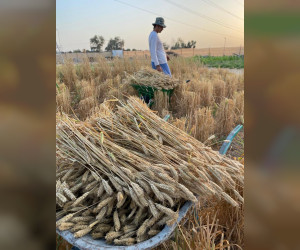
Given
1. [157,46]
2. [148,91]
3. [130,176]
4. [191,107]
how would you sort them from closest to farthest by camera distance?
[130,176] → [191,107] → [148,91] → [157,46]

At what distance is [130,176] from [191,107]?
9.86 feet

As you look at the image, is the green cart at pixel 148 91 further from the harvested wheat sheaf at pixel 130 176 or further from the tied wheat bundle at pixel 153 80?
the harvested wheat sheaf at pixel 130 176

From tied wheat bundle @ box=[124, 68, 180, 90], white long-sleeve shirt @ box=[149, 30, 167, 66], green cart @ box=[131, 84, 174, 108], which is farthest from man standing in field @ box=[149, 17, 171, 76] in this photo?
green cart @ box=[131, 84, 174, 108]

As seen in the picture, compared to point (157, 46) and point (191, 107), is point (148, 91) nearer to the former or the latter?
point (191, 107)

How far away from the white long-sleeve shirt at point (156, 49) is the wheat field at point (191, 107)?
0.28 m

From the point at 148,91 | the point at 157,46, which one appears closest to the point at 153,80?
the point at 148,91

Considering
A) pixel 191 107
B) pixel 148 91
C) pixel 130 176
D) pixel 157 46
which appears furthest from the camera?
pixel 157 46

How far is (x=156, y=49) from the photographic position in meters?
5.04

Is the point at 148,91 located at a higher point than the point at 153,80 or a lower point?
lower

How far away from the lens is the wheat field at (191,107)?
53.6 inches
